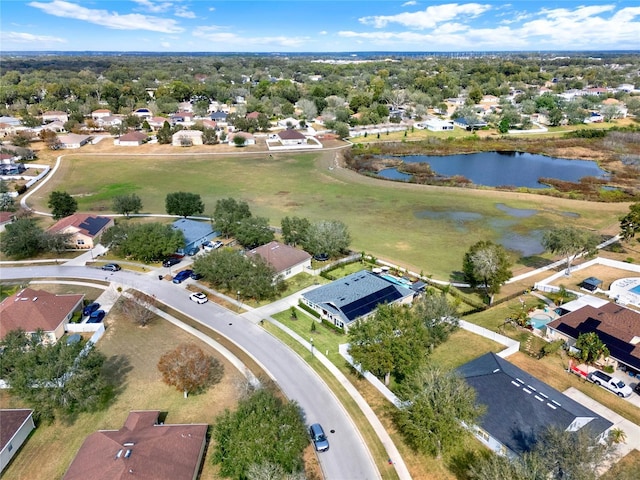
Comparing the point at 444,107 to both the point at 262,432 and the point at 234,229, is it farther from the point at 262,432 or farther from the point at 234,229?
the point at 262,432

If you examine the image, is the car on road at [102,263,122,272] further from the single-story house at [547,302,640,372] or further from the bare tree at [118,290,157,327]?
the single-story house at [547,302,640,372]

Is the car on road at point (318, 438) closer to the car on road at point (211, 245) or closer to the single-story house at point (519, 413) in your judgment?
the single-story house at point (519, 413)

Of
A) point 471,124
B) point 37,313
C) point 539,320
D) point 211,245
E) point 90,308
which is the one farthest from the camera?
point 471,124

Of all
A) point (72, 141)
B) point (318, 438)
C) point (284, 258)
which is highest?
point (72, 141)

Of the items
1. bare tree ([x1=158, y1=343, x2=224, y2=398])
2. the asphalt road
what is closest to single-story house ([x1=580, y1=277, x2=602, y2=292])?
the asphalt road

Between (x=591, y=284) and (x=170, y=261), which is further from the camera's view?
(x=170, y=261)

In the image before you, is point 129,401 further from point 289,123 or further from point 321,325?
point 289,123

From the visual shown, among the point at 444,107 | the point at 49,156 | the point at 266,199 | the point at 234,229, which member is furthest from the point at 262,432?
the point at 444,107

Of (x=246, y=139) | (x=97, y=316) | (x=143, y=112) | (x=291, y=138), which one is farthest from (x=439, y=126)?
(x=97, y=316)
